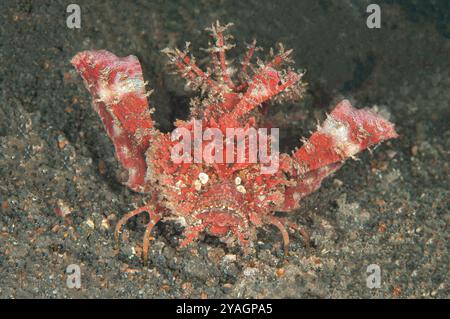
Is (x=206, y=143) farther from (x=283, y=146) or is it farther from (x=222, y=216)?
(x=283, y=146)

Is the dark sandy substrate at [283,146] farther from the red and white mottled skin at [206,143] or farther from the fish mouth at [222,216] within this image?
the fish mouth at [222,216]

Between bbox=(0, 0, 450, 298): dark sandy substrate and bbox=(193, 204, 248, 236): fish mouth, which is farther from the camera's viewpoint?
bbox=(0, 0, 450, 298): dark sandy substrate

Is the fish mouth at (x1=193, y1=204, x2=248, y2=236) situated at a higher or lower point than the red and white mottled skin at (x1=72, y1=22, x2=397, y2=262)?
lower

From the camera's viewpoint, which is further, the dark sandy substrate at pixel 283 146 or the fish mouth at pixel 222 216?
the dark sandy substrate at pixel 283 146

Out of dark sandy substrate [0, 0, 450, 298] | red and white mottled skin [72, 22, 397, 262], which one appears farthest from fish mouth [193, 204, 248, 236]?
dark sandy substrate [0, 0, 450, 298]

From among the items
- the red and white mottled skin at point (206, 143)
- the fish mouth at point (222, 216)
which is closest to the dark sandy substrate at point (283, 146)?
the red and white mottled skin at point (206, 143)

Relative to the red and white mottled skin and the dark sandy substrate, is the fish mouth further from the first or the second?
the dark sandy substrate

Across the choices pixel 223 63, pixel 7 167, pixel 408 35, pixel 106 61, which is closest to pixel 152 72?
pixel 106 61
